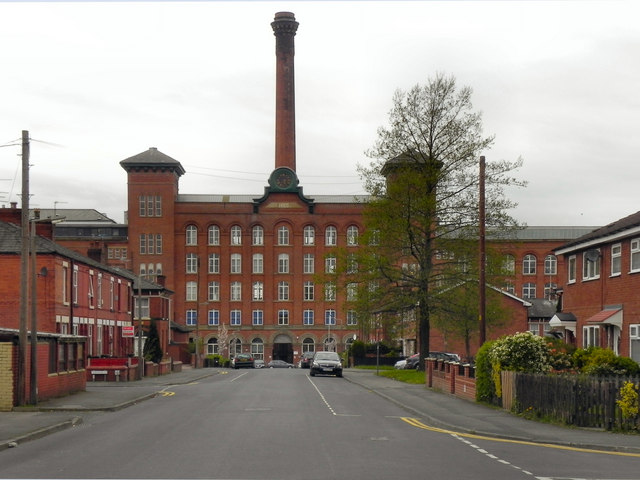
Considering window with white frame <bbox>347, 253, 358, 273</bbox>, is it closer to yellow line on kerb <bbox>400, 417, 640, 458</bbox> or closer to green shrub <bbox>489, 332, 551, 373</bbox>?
green shrub <bbox>489, 332, 551, 373</bbox>

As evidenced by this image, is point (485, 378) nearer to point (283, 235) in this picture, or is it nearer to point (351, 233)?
point (351, 233)

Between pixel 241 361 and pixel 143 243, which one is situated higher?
pixel 143 243

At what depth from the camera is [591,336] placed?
38.0 metres

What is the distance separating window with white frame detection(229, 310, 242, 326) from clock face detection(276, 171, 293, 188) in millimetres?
16469

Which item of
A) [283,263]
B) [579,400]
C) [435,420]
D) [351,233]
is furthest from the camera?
[283,263]

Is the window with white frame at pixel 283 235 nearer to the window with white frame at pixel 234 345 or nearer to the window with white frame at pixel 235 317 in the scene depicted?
the window with white frame at pixel 235 317

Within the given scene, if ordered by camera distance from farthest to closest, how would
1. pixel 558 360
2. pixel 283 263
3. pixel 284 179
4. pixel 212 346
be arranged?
pixel 283 263 < pixel 212 346 < pixel 284 179 < pixel 558 360

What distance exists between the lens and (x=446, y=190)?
4828cm

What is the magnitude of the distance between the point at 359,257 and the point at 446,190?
18.9 feet

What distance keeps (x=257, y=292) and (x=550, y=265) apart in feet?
126

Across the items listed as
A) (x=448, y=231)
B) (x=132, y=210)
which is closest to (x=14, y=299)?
(x=448, y=231)

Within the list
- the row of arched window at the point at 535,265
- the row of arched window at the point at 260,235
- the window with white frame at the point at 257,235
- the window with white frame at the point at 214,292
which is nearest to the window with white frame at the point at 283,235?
the row of arched window at the point at 260,235

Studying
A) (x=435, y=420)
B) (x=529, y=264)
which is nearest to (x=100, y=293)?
(x=435, y=420)

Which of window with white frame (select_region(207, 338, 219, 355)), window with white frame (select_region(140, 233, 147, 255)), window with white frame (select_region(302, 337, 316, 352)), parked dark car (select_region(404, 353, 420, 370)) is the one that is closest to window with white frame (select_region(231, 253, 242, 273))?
window with white frame (select_region(207, 338, 219, 355))
